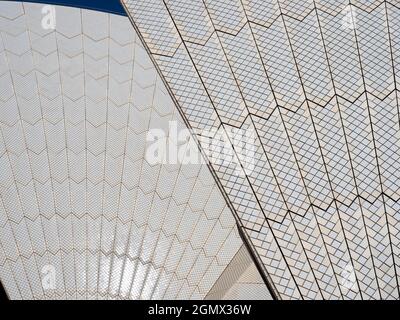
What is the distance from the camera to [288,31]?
1596 cm

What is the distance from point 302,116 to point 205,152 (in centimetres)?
256

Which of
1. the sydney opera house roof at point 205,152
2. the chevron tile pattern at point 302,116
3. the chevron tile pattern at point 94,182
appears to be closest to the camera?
the chevron tile pattern at point 302,116

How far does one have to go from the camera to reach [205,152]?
14.3 m

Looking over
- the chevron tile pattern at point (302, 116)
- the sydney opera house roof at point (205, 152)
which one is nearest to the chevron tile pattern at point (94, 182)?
the sydney opera house roof at point (205, 152)

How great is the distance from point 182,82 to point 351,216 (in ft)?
18.3

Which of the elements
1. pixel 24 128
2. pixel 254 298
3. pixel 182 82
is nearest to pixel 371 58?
pixel 182 82

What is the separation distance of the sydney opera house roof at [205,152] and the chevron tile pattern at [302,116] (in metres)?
0.03

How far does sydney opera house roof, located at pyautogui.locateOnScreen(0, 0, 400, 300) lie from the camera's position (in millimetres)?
13086

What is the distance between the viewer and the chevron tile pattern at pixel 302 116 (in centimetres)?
1271

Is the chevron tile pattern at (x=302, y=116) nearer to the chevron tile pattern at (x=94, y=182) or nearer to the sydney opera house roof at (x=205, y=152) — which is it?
the sydney opera house roof at (x=205, y=152)

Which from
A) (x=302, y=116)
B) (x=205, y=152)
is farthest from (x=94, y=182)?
(x=302, y=116)

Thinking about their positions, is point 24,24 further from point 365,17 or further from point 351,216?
point 351,216

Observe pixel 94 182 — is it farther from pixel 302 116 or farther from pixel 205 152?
pixel 302 116

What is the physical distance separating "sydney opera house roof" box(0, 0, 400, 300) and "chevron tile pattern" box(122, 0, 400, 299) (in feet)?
0.11
